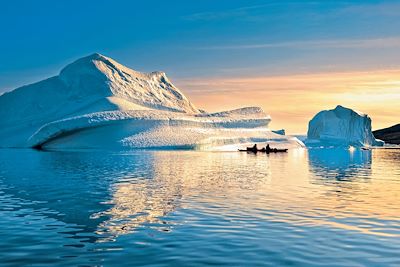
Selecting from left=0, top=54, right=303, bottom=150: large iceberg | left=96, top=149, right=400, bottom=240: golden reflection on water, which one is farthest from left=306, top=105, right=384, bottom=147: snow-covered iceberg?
left=96, top=149, right=400, bottom=240: golden reflection on water

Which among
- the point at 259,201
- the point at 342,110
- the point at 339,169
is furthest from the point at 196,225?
the point at 342,110

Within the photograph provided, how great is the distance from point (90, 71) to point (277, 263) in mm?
75798

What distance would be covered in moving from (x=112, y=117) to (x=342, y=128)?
49725 mm

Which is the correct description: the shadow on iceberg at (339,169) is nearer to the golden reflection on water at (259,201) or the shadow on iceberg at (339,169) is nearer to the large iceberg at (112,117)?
the golden reflection on water at (259,201)

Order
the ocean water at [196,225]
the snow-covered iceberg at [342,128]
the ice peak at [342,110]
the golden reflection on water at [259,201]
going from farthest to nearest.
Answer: the snow-covered iceberg at [342,128], the ice peak at [342,110], the golden reflection on water at [259,201], the ocean water at [196,225]

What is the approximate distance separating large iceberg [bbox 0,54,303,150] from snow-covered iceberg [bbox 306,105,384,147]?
707 inches

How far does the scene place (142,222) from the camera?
1170 cm

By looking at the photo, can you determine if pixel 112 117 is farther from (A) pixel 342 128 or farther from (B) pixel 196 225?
(B) pixel 196 225

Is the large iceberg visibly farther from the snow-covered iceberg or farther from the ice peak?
the ice peak

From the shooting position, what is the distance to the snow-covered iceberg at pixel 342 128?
306 feet

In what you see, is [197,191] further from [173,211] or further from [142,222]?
[142,222]

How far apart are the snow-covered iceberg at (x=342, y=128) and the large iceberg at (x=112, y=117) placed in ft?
58.9

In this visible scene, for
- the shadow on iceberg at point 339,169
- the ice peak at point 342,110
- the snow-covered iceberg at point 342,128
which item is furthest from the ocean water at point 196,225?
the snow-covered iceberg at point 342,128

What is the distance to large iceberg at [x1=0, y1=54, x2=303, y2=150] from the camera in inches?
2539
